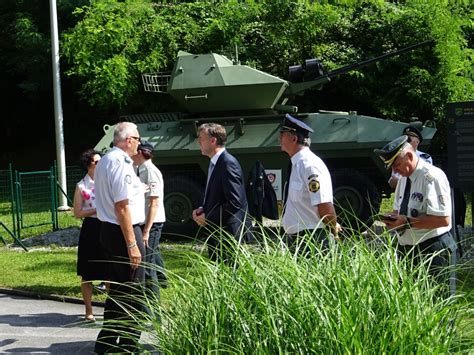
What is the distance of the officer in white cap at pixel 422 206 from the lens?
211 inches

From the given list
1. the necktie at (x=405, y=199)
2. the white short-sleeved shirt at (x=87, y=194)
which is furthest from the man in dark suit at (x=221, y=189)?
the white short-sleeved shirt at (x=87, y=194)

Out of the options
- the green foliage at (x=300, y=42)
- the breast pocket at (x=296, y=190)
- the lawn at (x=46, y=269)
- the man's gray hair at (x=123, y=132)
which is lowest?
the lawn at (x=46, y=269)

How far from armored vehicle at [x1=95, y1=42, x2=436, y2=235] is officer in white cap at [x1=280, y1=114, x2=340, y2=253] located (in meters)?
7.04

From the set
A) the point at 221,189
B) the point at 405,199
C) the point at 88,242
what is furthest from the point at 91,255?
the point at 405,199

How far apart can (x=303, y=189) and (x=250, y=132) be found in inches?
308

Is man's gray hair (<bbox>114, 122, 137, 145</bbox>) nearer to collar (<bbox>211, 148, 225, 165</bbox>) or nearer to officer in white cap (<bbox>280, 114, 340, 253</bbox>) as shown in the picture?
collar (<bbox>211, 148, 225, 165</bbox>)

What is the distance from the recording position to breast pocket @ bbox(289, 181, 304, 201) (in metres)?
5.94

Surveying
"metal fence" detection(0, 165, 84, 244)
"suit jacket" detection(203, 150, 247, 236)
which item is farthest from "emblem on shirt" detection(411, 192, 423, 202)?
"metal fence" detection(0, 165, 84, 244)

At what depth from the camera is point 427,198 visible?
5.36 metres

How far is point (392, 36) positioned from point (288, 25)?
9.81 feet

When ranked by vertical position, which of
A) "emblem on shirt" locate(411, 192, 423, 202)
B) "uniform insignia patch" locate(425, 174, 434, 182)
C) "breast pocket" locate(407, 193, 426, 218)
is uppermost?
"uniform insignia patch" locate(425, 174, 434, 182)

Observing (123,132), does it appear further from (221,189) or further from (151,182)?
(151,182)

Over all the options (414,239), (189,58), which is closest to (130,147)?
(414,239)

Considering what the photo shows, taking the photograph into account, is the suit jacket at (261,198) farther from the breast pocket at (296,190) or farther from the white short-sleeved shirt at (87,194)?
the white short-sleeved shirt at (87,194)
